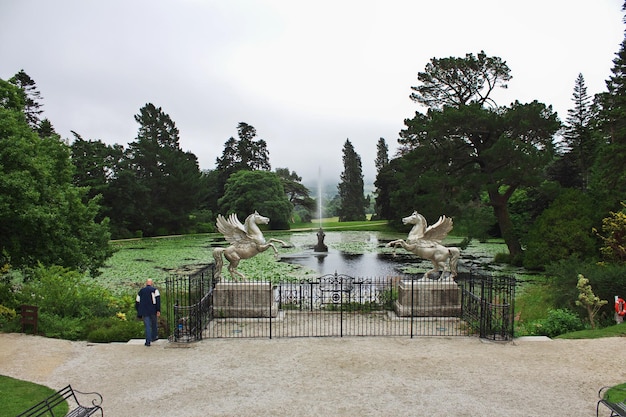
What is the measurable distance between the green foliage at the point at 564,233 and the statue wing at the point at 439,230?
1051cm

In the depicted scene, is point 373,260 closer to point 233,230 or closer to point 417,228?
point 417,228

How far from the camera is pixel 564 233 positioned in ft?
73.1

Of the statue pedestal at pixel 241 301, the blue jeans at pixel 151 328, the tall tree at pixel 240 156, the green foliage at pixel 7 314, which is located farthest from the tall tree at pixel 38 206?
the tall tree at pixel 240 156

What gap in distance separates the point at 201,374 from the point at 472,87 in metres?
27.8

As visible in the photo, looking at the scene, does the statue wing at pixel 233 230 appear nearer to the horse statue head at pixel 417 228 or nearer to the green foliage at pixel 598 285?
the horse statue head at pixel 417 228

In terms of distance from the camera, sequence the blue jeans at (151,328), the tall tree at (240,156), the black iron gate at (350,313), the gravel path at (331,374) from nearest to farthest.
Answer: the gravel path at (331,374) < the blue jeans at (151,328) < the black iron gate at (350,313) < the tall tree at (240,156)

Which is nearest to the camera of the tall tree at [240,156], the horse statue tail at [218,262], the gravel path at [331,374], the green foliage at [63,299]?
the gravel path at [331,374]

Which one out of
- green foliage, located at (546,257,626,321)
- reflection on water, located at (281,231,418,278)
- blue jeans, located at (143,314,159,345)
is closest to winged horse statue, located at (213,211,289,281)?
blue jeans, located at (143,314,159,345)

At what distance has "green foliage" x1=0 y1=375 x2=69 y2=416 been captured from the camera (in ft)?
23.5

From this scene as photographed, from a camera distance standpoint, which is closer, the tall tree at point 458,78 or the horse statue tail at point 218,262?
the horse statue tail at point 218,262

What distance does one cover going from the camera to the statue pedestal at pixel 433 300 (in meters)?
13.5

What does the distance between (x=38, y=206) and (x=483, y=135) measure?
82.1 feet

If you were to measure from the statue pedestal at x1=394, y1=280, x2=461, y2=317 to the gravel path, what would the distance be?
2.17m

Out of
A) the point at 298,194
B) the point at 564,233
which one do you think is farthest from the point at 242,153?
the point at 564,233
